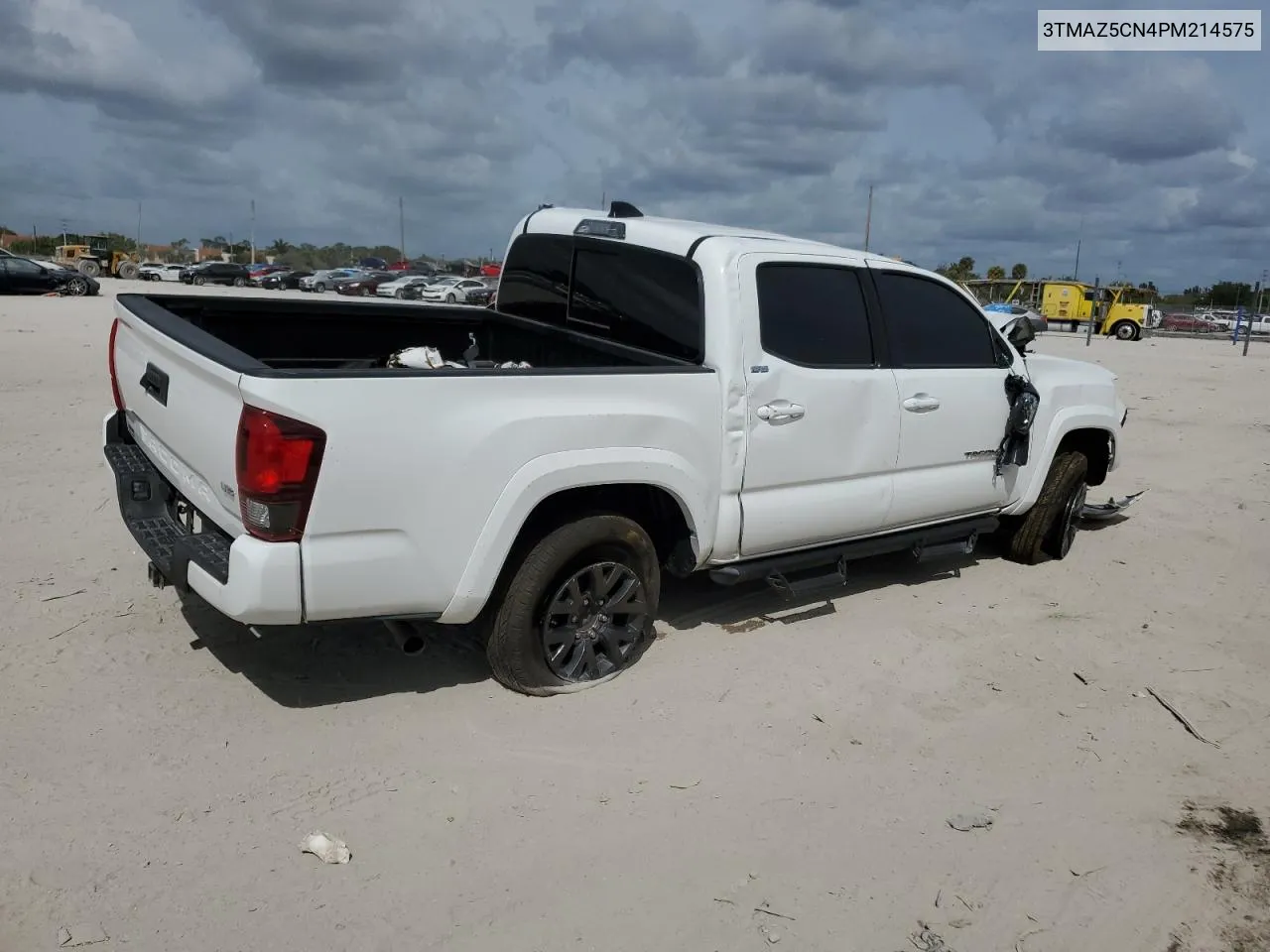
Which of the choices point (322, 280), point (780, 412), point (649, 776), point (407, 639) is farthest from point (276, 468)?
point (322, 280)

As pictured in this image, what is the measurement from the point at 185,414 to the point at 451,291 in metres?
40.2

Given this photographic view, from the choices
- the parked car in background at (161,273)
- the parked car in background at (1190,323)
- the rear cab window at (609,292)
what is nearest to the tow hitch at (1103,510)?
the rear cab window at (609,292)

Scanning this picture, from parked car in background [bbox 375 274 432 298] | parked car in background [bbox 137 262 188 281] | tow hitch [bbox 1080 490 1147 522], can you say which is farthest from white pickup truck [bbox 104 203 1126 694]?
parked car in background [bbox 137 262 188 281]

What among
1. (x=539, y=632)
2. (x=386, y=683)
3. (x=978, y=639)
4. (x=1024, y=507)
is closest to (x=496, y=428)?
(x=539, y=632)

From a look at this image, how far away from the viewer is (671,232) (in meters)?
4.49

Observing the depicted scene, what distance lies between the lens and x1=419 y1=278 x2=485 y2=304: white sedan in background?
4238 centimetres

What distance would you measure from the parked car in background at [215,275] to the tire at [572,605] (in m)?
48.6

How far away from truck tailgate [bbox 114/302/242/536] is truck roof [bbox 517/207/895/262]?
2.03m

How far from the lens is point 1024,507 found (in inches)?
237

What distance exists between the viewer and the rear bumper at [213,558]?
126 inches

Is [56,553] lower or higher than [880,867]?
higher

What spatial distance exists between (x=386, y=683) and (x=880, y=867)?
6.69 ft

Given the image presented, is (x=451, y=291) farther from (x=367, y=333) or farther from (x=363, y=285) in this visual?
(x=367, y=333)

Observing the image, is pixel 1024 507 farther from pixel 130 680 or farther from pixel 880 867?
pixel 130 680
